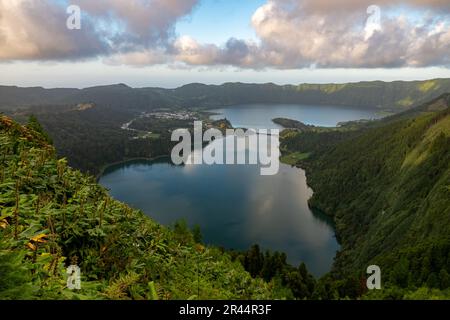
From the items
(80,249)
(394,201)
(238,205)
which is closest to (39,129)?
(80,249)

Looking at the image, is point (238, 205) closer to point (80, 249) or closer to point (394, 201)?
point (394, 201)

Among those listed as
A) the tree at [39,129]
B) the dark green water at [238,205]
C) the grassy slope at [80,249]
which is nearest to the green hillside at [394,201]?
the dark green water at [238,205]

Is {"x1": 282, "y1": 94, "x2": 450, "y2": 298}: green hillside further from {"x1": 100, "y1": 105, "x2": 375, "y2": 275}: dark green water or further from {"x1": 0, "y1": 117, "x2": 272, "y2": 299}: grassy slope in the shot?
{"x1": 0, "y1": 117, "x2": 272, "y2": 299}: grassy slope

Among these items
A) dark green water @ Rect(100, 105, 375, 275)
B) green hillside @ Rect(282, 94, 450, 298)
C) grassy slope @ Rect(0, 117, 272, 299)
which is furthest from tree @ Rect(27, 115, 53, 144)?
dark green water @ Rect(100, 105, 375, 275)

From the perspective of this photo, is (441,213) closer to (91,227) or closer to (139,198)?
(91,227)

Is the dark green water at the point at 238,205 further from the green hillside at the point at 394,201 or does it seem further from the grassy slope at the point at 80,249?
the grassy slope at the point at 80,249
